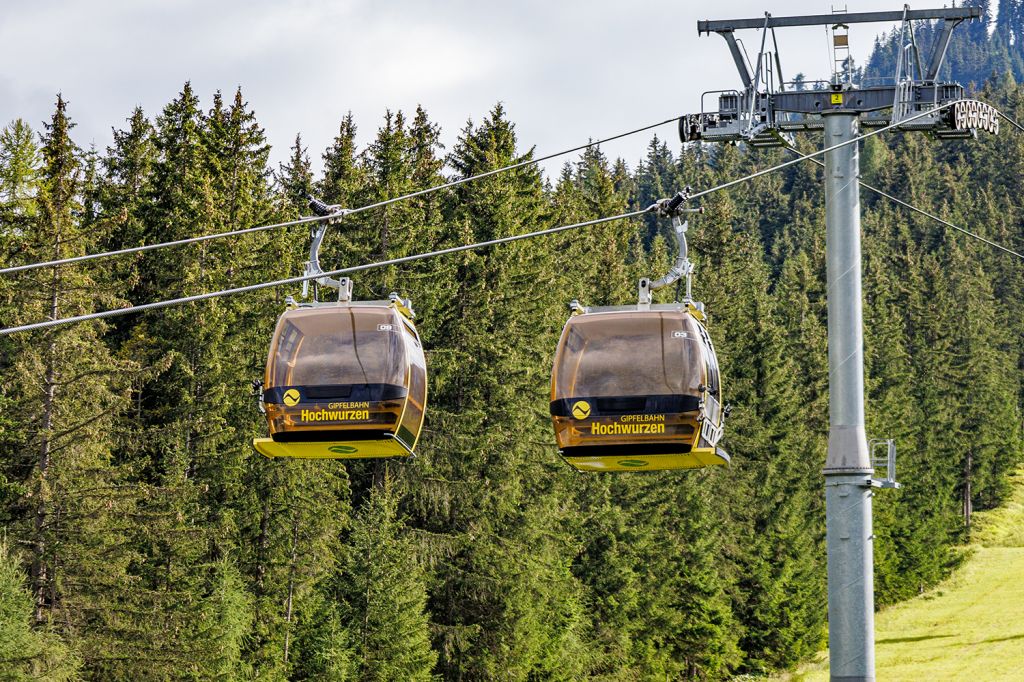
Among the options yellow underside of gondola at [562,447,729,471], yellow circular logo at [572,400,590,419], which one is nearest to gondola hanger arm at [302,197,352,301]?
yellow circular logo at [572,400,590,419]

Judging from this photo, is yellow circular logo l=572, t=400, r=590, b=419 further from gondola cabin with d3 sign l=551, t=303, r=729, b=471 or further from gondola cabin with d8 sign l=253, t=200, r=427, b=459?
gondola cabin with d8 sign l=253, t=200, r=427, b=459

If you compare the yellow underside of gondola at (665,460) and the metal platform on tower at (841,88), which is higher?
the metal platform on tower at (841,88)

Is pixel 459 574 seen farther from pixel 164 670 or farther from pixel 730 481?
pixel 730 481

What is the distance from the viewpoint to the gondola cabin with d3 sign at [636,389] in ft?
52.6

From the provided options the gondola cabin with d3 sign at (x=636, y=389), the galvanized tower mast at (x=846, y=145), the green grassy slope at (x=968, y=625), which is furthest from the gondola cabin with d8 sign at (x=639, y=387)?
the green grassy slope at (x=968, y=625)

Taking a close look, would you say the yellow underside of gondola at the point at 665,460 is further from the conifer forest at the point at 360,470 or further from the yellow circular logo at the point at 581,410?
the conifer forest at the point at 360,470

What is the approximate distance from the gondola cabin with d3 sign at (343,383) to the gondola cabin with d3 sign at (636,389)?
1.74 metres

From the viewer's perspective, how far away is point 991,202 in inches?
5020

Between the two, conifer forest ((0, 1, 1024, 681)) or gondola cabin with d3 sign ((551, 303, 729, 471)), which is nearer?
gondola cabin with d3 sign ((551, 303, 729, 471))

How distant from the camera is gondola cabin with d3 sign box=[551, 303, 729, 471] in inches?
631

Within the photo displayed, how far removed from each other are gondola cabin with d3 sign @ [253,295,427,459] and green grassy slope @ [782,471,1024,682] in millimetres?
45174

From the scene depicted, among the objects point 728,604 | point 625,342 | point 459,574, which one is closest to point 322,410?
point 625,342

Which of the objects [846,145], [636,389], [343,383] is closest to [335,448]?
[343,383]

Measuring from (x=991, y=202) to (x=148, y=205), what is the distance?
9898 centimetres
